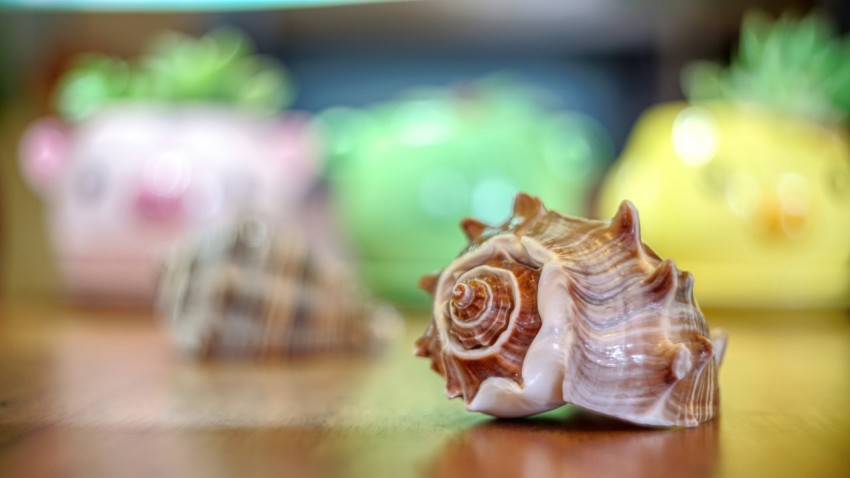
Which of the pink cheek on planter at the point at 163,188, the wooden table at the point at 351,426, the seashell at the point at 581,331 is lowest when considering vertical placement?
the wooden table at the point at 351,426

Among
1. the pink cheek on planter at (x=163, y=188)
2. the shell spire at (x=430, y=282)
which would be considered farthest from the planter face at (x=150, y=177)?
the shell spire at (x=430, y=282)

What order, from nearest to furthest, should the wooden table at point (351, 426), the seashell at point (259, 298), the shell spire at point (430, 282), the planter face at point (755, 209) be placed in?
1. the wooden table at point (351, 426)
2. the shell spire at point (430, 282)
3. the seashell at point (259, 298)
4. the planter face at point (755, 209)

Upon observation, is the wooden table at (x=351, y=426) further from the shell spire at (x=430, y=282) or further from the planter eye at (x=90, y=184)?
the planter eye at (x=90, y=184)

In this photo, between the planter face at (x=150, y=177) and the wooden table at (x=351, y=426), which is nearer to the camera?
the wooden table at (x=351, y=426)

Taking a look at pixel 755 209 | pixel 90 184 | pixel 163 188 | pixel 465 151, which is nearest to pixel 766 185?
pixel 755 209

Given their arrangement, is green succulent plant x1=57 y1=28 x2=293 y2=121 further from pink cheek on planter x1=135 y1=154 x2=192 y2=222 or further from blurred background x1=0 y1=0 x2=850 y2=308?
pink cheek on planter x1=135 y1=154 x2=192 y2=222
